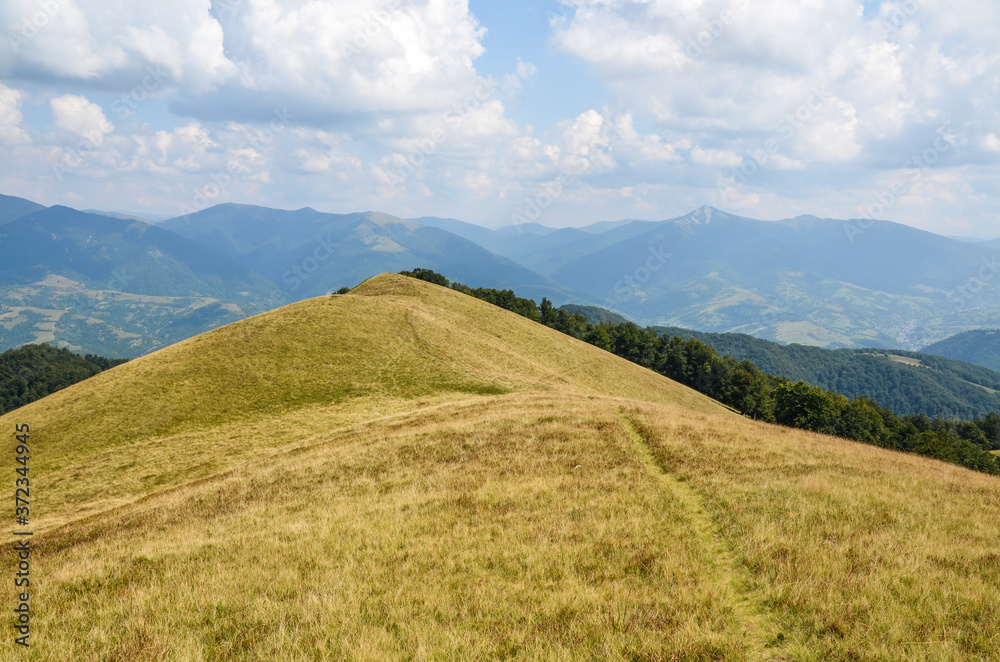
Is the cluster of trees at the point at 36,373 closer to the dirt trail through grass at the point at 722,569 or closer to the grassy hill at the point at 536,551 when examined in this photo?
the grassy hill at the point at 536,551

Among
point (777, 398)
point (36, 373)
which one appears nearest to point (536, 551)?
point (777, 398)

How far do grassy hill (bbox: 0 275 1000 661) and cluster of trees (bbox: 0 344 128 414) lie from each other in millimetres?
141185

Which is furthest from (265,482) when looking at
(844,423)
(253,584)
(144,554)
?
(844,423)

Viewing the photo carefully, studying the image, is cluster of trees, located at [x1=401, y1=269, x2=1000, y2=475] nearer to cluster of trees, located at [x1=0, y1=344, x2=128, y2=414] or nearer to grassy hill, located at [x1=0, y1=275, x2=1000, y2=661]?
grassy hill, located at [x1=0, y1=275, x2=1000, y2=661]

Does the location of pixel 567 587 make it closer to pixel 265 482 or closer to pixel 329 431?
pixel 265 482

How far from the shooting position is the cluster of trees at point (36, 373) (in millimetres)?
127250

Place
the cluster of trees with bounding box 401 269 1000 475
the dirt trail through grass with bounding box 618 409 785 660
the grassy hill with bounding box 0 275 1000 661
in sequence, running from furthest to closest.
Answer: the cluster of trees with bounding box 401 269 1000 475, the grassy hill with bounding box 0 275 1000 661, the dirt trail through grass with bounding box 618 409 785 660

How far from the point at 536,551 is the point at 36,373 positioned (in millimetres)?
192947

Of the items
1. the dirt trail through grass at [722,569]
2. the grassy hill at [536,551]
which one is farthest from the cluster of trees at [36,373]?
the dirt trail through grass at [722,569]

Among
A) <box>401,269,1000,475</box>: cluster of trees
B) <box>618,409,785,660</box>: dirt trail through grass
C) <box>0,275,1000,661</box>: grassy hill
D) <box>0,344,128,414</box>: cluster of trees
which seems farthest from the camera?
<box>0,344,128,414</box>: cluster of trees

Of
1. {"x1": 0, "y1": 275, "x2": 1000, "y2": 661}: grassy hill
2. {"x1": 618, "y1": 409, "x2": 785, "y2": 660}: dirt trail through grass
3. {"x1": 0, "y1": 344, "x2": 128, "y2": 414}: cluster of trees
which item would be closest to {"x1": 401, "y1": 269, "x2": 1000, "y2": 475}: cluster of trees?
{"x1": 0, "y1": 275, "x2": 1000, "y2": 661}: grassy hill

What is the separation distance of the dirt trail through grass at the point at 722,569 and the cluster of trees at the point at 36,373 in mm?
164652

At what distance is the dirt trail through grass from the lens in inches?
337

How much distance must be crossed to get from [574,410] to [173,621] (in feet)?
76.8
